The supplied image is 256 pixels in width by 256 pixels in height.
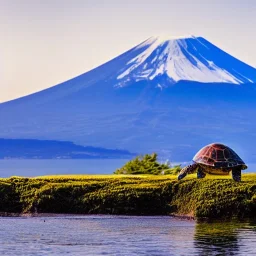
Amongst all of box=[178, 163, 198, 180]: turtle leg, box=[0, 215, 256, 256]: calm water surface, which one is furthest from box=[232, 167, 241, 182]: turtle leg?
box=[0, 215, 256, 256]: calm water surface

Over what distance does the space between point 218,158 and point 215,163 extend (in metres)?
0.22

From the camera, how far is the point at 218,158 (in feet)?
102

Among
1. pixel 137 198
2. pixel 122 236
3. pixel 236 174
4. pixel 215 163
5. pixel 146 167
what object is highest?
pixel 146 167

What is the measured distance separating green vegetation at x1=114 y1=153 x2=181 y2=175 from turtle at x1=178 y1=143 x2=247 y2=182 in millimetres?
6258

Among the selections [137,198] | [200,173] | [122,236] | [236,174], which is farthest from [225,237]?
[200,173]

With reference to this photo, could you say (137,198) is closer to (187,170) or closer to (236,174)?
(187,170)

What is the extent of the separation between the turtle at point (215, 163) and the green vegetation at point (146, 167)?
626 centimetres

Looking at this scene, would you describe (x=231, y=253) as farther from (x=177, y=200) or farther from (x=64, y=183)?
(x=64, y=183)

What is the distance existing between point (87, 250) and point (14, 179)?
9.69 m

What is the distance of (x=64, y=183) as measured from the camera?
99.0 ft

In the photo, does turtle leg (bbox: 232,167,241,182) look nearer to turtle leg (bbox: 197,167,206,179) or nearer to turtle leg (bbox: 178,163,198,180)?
turtle leg (bbox: 197,167,206,179)

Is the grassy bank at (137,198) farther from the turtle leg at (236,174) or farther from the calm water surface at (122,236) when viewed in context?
the calm water surface at (122,236)

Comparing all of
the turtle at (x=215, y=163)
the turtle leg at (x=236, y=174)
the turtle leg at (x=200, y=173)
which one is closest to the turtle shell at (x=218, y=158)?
the turtle at (x=215, y=163)

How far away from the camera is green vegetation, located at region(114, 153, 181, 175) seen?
38897 mm
